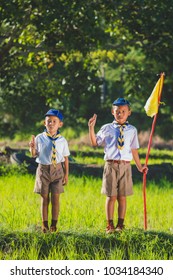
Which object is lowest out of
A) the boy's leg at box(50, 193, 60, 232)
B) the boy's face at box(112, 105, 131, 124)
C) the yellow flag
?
the boy's leg at box(50, 193, 60, 232)

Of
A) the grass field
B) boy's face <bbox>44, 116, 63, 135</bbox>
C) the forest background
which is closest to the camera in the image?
boy's face <bbox>44, 116, 63, 135</bbox>

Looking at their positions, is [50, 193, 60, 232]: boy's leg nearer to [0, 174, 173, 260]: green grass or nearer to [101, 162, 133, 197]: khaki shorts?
[0, 174, 173, 260]: green grass

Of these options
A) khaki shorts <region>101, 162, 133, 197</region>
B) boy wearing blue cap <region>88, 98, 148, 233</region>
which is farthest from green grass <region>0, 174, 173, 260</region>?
khaki shorts <region>101, 162, 133, 197</region>

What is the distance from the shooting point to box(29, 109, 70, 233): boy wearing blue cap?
299 inches

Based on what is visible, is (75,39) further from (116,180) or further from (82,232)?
(116,180)

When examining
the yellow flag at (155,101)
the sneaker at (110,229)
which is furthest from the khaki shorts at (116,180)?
the yellow flag at (155,101)

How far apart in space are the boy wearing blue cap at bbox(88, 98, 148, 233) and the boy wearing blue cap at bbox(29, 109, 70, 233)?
37 cm

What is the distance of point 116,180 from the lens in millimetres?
7867

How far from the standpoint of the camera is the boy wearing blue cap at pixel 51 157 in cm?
759

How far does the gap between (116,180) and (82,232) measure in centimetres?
85

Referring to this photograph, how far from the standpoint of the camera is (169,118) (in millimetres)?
29328

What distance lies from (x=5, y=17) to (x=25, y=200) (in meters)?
5.06

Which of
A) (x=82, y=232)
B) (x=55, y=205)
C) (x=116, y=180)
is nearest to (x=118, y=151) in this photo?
(x=116, y=180)

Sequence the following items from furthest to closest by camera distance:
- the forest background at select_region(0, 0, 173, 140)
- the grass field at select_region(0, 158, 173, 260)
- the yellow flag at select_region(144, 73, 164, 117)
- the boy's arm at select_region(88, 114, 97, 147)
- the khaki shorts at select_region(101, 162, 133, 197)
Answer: the forest background at select_region(0, 0, 173, 140)
the yellow flag at select_region(144, 73, 164, 117)
the khaki shorts at select_region(101, 162, 133, 197)
the grass field at select_region(0, 158, 173, 260)
the boy's arm at select_region(88, 114, 97, 147)
